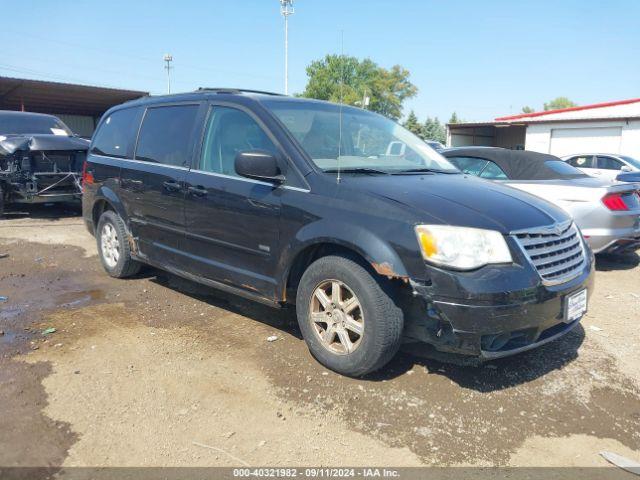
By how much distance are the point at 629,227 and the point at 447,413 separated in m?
4.45

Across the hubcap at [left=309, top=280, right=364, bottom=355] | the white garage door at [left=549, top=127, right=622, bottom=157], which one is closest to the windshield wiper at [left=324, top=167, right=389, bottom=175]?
the hubcap at [left=309, top=280, right=364, bottom=355]

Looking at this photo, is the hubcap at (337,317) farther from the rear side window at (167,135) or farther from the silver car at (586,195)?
the silver car at (586,195)

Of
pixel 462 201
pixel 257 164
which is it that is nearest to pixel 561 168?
pixel 462 201

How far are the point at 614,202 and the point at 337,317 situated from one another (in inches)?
176

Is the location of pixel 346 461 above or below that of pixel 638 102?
below

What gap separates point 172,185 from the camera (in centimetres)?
452

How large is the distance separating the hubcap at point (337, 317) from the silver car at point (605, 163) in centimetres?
1247

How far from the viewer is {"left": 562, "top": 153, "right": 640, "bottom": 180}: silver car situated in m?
13.7

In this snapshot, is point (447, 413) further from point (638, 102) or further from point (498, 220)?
point (638, 102)

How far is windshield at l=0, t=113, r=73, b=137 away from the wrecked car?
0.12 ft

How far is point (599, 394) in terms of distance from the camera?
3.35 metres

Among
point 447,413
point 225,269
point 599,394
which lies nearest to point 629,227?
point 599,394

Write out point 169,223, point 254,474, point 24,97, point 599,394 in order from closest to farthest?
point 254,474, point 599,394, point 169,223, point 24,97

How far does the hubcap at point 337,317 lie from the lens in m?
3.34
